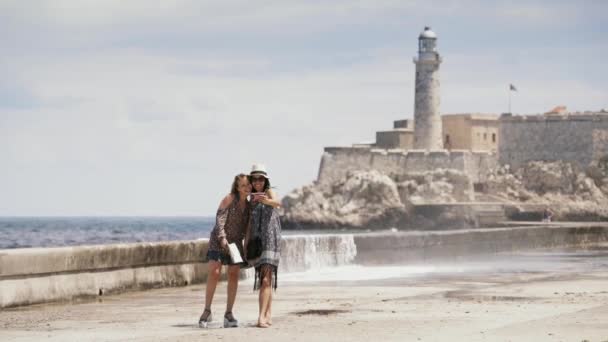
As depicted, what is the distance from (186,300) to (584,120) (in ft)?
352

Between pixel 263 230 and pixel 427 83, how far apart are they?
10329 cm

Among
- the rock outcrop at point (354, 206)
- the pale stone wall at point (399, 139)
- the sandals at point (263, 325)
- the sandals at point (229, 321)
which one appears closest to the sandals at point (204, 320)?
the sandals at point (229, 321)

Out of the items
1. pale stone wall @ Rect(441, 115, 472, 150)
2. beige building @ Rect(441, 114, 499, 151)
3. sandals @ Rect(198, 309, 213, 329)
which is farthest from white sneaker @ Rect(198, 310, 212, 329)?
pale stone wall @ Rect(441, 115, 472, 150)

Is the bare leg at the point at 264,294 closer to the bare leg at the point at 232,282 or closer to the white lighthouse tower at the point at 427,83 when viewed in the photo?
the bare leg at the point at 232,282

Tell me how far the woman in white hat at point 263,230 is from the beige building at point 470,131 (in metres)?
115

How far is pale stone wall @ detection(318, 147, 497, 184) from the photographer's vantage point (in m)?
118

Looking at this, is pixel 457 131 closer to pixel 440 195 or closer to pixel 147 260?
pixel 440 195

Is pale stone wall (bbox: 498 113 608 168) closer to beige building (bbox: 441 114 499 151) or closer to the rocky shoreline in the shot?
the rocky shoreline

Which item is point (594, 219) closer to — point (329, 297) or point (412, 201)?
point (412, 201)

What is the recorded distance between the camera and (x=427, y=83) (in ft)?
371

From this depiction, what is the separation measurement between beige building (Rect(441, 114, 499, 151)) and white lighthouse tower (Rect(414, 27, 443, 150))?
372 inches

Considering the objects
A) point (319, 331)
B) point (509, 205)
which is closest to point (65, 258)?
point (319, 331)

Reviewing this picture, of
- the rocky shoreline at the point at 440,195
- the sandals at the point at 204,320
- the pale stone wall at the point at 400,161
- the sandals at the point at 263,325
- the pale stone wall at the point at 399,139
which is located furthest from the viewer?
the pale stone wall at the point at 399,139

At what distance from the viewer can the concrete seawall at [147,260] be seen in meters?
13.7
